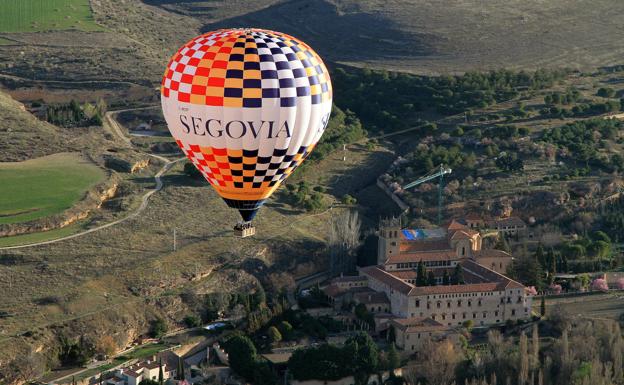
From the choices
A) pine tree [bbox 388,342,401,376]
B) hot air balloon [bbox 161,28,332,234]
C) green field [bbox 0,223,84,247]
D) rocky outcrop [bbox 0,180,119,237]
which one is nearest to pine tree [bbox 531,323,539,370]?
pine tree [bbox 388,342,401,376]

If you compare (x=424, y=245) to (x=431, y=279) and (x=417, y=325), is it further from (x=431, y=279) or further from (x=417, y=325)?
(x=417, y=325)

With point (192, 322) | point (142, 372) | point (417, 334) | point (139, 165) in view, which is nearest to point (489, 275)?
point (417, 334)

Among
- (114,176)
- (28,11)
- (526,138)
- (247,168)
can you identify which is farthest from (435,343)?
(28,11)

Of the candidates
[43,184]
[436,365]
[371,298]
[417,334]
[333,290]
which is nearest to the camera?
[436,365]

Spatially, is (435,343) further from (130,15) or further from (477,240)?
(130,15)

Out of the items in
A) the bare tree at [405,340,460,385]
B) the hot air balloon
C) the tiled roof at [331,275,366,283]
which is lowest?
the bare tree at [405,340,460,385]

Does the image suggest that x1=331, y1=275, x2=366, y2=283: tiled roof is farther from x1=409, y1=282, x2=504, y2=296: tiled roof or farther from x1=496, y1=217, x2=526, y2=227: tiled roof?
x1=496, y1=217, x2=526, y2=227: tiled roof
